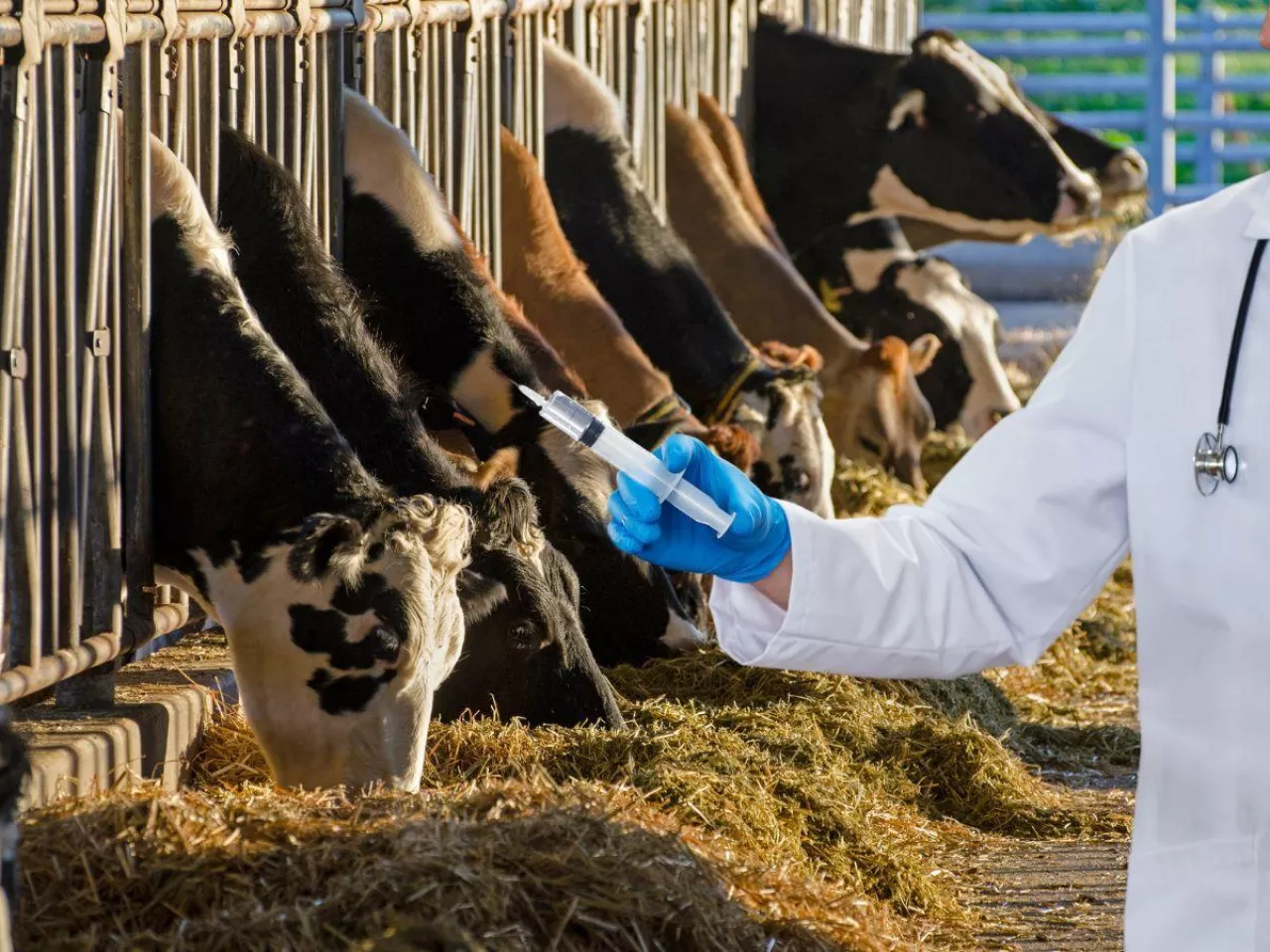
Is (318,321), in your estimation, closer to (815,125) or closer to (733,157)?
(733,157)

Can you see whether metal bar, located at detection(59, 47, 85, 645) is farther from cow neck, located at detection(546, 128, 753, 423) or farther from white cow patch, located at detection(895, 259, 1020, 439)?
white cow patch, located at detection(895, 259, 1020, 439)

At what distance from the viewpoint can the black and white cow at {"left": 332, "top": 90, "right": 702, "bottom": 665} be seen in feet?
16.0

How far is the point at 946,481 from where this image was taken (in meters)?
2.41

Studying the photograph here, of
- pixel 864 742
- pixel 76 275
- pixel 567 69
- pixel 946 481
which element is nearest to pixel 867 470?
pixel 567 69

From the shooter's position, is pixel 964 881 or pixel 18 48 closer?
pixel 18 48

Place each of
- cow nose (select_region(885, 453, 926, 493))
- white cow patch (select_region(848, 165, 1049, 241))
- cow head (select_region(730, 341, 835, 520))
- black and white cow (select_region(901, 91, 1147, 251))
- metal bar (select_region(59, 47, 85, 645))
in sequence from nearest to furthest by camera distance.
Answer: metal bar (select_region(59, 47, 85, 645)) → cow head (select_region(730, 341, 835, 520)) → cow nose (select_region(885, 453, 926, 493)) → white cow patch (select_region(848, 165, 1049, 241)) → black and white cow (select_region(901, 91, 1147, 251))

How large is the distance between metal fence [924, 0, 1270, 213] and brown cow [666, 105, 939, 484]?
850cm

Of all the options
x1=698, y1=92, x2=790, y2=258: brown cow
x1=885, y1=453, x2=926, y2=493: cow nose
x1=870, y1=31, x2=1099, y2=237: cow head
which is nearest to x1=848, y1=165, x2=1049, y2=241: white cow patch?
x1=870, y1=31, x2=1099, y2=237: cow head

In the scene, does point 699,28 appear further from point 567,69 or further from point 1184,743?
point 1184,743

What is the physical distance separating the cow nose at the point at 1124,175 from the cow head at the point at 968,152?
528 millimetres

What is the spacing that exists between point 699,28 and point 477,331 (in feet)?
14.6

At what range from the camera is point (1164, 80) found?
16.4m

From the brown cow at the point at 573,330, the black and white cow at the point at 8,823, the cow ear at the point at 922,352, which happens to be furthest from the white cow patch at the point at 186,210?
the cow ear at the point at 922,352

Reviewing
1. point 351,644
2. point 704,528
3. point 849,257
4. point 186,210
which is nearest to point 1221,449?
point 704,528
